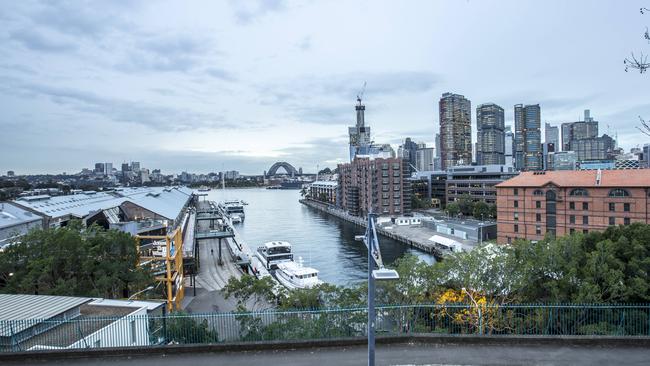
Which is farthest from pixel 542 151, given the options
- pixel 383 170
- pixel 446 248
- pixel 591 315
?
pixel 591 315

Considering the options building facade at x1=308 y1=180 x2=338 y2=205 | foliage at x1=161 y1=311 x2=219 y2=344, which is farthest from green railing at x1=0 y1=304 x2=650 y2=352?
building facade at x1=308 y1=180 x2=338 y2=205

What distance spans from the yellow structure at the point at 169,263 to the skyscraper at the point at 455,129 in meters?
153

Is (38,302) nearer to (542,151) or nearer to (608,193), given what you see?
(608,193)

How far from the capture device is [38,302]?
10023 millimetres

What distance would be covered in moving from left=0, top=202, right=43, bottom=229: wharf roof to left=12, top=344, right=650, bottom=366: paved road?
19.3 m

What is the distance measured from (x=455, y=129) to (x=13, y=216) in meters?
166

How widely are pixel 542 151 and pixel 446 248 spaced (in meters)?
154

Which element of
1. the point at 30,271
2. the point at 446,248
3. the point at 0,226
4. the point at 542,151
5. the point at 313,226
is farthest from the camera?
the point at 542,151

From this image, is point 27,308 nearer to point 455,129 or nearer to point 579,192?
point 579,192

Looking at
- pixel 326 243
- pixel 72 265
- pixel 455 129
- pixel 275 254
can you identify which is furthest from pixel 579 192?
pixel 455 129

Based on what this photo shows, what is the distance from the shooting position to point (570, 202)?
27.7 m

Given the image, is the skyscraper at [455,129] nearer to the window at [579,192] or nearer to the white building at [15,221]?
the window at [579,192]

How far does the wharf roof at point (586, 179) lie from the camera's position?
2540cm

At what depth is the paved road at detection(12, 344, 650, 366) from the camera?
723cm
